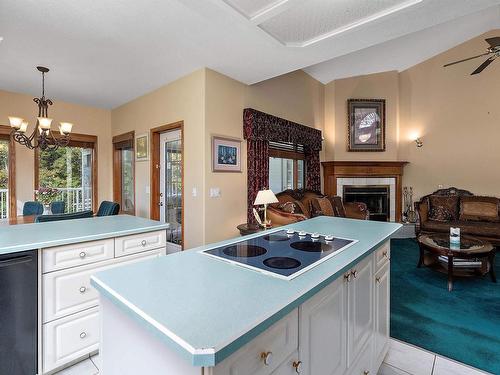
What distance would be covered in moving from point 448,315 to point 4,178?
248 inches

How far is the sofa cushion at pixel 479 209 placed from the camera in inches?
185

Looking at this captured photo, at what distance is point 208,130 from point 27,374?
9.27 feet

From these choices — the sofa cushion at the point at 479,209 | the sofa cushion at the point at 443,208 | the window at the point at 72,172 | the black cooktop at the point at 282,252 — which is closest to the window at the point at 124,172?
the window at the point at 72,172

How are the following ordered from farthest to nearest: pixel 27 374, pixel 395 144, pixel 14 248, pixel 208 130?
1. pixel 395 144
2. pixel 208 130
3. pixel 27 374
4. pixel 14 248

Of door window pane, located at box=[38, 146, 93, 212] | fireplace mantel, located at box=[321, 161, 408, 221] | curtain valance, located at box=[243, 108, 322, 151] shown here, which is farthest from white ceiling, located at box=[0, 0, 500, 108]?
fireplace mantel, located at box=[321, 161, 408, 221]

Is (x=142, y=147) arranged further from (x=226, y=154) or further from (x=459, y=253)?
(x=459, y=253)

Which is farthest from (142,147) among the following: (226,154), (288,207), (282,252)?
(282,252)

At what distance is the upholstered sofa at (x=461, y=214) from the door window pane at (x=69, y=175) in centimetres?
665

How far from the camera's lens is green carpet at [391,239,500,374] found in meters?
1.96

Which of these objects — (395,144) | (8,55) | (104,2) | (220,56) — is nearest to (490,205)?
(395,144)

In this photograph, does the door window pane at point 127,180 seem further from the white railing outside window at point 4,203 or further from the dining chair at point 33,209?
the white railing outside window at point 4,203

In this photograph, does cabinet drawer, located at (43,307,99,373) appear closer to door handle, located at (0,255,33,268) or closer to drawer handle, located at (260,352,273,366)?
door handle, located at (0,255,33,268)

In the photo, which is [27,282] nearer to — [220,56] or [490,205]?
[220,56]

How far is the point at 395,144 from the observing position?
241 inches
